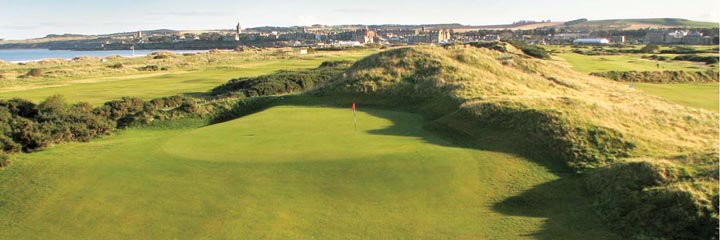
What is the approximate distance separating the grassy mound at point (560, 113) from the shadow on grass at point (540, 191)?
0.36m

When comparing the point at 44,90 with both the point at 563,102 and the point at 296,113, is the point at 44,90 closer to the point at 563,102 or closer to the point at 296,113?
Result: the point at 296,113

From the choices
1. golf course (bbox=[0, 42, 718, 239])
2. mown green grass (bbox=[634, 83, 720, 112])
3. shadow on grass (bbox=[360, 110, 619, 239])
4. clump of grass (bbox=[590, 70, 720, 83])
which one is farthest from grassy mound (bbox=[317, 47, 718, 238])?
clump of grass (bbox=[590, 70, 720, 83])

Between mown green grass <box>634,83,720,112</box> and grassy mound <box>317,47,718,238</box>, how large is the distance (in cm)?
394

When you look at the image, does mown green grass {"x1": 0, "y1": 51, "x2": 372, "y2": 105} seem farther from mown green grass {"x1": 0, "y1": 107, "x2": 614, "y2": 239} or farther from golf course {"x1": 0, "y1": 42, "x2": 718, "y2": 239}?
mown green grass {"x1": 0, "y1": 107, "x2": 614, "y2": 239}

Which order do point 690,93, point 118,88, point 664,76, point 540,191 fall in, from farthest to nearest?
point 118,88, point 664,76, point 690,93, point 540,191

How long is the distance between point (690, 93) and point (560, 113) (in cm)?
2386

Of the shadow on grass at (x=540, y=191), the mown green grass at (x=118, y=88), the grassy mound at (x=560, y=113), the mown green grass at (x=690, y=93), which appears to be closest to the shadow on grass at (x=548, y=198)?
the shadow on grass at (x=540, y=191)

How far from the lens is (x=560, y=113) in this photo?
637 inches

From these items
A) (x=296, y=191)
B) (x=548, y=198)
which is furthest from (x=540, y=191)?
(x=296, y=191)

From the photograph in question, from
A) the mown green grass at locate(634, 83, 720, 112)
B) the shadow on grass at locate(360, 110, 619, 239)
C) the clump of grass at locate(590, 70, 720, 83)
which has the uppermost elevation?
the clump of grass at locate(590, 70, 720, 83)

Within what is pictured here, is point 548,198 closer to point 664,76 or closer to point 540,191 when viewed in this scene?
point 540,191

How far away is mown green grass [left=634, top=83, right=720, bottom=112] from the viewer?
2883 centimetres

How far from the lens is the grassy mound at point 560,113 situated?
10906mm

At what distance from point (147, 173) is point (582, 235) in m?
10.5
